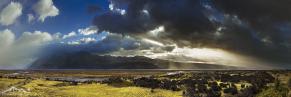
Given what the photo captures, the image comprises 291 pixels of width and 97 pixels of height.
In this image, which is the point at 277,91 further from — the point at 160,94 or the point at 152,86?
the point at 152,86

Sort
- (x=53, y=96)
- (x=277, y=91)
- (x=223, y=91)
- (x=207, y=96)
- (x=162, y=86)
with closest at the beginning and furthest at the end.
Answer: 1. (x=277, y=91)
2. (x=207, y=96)
3. (x=53, y=96)
4. (x=223, y=91)
5. (x=162, y=86)

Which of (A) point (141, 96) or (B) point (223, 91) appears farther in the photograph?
(B) point (223, 91)

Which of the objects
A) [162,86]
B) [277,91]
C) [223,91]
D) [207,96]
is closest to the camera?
[277,91]

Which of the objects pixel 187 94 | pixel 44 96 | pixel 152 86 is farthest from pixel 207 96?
pixel 44 96

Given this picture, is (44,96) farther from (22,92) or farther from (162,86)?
(162,86)

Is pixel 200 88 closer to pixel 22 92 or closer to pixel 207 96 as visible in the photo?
pixel 207 96

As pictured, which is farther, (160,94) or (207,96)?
(160,94)

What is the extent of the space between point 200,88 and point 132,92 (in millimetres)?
11749

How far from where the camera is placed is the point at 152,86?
259 feet

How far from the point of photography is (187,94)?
2488 inches

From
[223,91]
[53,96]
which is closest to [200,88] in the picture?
[223,91]

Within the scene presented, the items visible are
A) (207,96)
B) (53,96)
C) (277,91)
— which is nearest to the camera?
(277,91)

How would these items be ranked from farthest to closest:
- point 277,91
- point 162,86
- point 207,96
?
1. point 162,86
2. point 207,96
3. point 277,91

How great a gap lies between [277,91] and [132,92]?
29582mm
